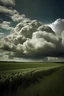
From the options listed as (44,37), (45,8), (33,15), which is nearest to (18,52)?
(44,37)

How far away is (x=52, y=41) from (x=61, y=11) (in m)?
0.69

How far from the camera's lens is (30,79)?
3.14 metres

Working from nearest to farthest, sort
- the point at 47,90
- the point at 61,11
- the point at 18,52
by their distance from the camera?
1. the point at 47,90
2. the point at 18,52
3. the point at 61,11

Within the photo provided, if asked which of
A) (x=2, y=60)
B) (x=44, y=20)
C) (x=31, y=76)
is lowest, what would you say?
(x=31, y=76)

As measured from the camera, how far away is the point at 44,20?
3.57 metres

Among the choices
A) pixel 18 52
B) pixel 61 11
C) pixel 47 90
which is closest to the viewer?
pixel 47 90

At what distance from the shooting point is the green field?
3006 mm

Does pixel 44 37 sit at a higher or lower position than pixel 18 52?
higher

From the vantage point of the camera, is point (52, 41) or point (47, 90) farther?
point (52, 41)

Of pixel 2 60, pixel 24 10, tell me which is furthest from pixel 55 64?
pixel 24 10

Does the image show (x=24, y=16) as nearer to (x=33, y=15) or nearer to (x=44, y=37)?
(x=33, y=15)

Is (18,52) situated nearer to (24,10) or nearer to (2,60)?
(2,60)

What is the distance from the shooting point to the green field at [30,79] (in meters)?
3.01

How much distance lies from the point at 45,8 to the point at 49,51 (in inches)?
37.1
